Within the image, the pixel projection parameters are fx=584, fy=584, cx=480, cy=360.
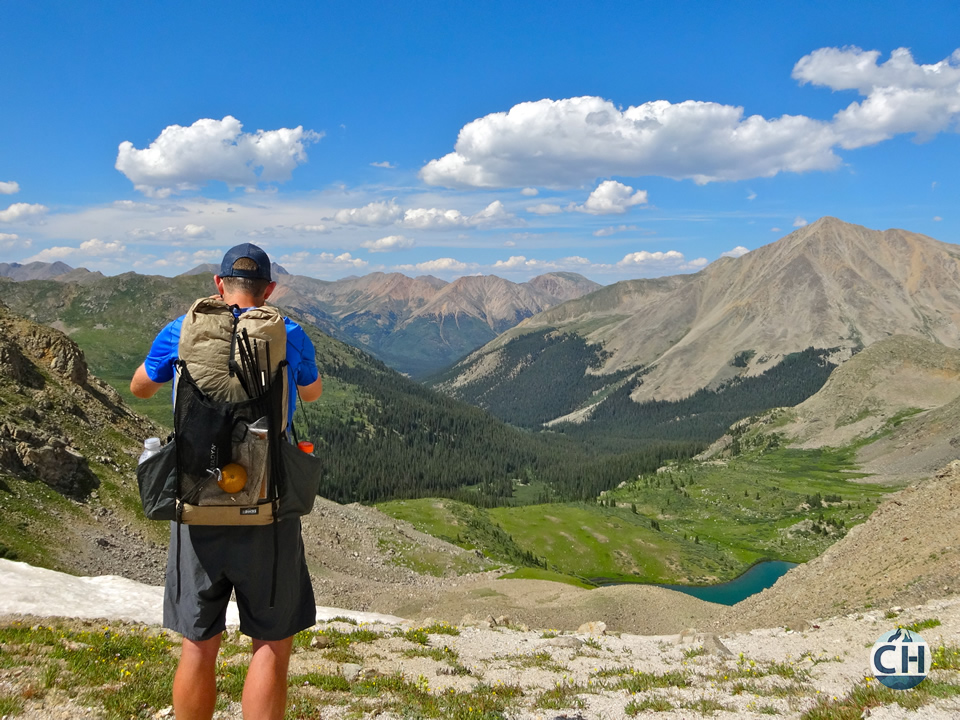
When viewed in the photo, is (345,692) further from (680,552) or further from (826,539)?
(826,539)

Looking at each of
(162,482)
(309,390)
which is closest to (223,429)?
(162,482)

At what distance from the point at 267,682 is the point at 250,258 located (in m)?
4.95

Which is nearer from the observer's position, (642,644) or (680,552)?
(642,644)

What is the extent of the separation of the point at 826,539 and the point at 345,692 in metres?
148

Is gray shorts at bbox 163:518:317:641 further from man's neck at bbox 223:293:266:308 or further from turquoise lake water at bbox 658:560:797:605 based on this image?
turquoise lake water at bbox 658:560:797:605

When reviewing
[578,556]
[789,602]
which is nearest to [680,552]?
[578,556]

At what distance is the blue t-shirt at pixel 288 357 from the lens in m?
6.63

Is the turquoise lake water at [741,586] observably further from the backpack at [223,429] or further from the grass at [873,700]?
the backpack at [223,429]

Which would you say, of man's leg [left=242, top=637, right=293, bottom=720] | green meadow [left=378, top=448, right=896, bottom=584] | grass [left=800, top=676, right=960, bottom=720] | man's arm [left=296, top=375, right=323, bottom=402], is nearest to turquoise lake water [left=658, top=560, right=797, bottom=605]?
green meadow [left=378, top=448, right=896, bottom=584]

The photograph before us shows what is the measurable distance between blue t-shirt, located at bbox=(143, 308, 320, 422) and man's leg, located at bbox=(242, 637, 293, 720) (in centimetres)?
266

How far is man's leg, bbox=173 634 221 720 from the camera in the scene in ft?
22.0

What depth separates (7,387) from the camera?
1810 inches

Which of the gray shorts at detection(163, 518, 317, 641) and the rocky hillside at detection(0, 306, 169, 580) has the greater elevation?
the gray shorts at detection(163, 518, 317, 641)

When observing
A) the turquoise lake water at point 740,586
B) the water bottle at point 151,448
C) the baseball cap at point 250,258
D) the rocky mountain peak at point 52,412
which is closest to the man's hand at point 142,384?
the water bottle at point 151,448
